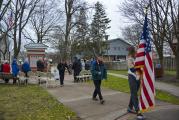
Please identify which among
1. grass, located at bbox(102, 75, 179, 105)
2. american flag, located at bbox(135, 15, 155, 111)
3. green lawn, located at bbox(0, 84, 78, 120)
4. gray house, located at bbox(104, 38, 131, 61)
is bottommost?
green lawn, located at bbox(0, 84, 78, 120)

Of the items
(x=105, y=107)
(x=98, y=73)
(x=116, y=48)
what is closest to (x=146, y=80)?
(x=105, y=107)

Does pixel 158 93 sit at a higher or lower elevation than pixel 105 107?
A: higher

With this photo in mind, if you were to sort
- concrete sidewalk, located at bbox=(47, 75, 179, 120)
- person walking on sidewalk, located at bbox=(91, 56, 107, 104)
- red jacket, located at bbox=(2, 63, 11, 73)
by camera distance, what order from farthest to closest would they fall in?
red jacket, located at bbox=(2, 63, 11, 73) → person walking on sidewalk, located at bbox=(91, 56, 107, 104) → concrete sidewalk, located at bbox=(47, 75, 179, 120)

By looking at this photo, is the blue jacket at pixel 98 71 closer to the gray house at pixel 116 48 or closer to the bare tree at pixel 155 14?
the bare tree at pixel 155 14

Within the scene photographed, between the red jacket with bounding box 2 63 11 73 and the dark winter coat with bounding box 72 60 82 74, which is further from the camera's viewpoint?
the red jacket with bounding box 2 63 11 73

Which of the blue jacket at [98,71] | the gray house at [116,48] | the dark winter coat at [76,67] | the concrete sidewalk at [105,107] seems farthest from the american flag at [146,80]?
the gray house at [116,48]

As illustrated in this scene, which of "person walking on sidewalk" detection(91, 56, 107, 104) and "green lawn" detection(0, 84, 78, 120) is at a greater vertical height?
"person walking on sidewalk" detection(91, 56, 107, 104)

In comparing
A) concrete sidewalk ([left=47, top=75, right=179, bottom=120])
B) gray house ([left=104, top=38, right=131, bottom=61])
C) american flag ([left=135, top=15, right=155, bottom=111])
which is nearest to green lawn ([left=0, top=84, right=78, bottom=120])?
concrete sidewalk ([left=47, top=75, right=179, bottom=120])

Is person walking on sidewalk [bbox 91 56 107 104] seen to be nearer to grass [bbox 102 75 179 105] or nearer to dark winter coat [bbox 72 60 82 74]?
grass [bbox 102 75 179 105]

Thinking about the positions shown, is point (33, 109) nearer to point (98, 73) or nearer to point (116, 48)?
point (98, 73)

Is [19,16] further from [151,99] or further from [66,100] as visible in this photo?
[151,99]

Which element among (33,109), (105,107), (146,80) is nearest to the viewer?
(146,80)


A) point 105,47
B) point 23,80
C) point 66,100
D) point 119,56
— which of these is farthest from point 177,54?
point 119,56

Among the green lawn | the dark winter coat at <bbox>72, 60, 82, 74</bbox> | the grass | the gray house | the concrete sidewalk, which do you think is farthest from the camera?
the gray house
